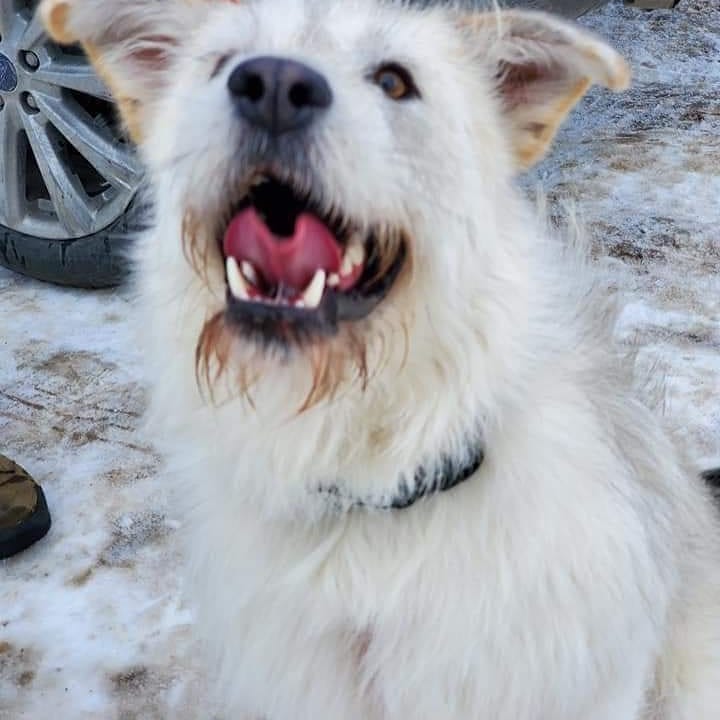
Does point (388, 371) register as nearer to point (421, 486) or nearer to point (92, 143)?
point (421, 486)

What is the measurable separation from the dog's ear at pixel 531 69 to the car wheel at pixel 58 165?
1.87 meters

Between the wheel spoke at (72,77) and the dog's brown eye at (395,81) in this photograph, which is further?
the wheel spoke at (72,77)

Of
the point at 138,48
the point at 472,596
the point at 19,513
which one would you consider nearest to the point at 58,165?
the point at 19,513

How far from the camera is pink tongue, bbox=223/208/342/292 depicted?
169 cm

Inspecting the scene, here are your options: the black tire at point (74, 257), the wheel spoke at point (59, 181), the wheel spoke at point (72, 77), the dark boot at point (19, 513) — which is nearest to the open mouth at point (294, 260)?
the dark boot at point (19, 513)

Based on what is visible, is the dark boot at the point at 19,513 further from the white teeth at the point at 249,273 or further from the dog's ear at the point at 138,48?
the white teeth at the point at 249,273

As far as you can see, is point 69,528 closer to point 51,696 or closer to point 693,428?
point 51,696

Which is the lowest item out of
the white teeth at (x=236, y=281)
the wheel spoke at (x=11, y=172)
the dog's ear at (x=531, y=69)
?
the wheel spoke at (x=11, y=172)

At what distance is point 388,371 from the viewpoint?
72.1 inches

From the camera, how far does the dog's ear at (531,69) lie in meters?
1.87

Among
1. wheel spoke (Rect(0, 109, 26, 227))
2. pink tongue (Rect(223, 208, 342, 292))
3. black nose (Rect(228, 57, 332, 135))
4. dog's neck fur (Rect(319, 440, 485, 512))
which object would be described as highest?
black nose (Rect(228, 57, 332, 135))

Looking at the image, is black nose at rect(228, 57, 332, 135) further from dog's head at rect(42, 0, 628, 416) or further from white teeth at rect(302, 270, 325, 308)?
white teeth at rect(302, 270, 325, 308)

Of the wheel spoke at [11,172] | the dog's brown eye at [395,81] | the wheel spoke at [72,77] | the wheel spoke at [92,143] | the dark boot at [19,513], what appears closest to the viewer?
the dog's brown eye at [395,81]

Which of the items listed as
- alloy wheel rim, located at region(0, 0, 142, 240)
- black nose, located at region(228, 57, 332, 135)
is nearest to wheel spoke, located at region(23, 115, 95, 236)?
alloy wheel rim, located at region(0, 0, 142, 240)
